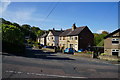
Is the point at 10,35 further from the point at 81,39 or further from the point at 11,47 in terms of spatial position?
the point at 81,39

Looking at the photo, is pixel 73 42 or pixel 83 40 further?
pixel 73 42

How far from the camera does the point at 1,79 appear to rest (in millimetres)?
9359

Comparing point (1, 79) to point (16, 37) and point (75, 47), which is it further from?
point (75, 47)

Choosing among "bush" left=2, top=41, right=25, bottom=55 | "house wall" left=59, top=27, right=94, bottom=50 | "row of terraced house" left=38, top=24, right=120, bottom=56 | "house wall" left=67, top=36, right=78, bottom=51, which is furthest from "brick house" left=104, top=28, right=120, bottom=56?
"bush" left=2, top=41, right=25, bottom=55

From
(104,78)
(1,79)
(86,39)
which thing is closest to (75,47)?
(86,39)

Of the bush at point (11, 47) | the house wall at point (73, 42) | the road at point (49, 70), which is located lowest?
the road at point (49, 70)

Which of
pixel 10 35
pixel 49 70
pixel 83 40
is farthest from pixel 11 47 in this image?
pixel 83 40

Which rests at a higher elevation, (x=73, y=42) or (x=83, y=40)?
(x=83, y=40)

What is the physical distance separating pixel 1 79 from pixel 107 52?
83.4 ft

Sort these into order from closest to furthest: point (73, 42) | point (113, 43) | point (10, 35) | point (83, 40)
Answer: point (10, 35) → point (113, 43) → point (83, 40) → point (73, 42)

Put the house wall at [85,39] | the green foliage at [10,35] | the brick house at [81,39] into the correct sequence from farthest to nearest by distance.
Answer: the house wall at [85,39], the brick house at [81,39], the green foliage at [10,35]

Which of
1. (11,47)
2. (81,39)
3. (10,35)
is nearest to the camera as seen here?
(10,35)

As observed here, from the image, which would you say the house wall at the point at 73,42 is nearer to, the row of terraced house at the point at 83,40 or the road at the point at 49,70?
the row of terraced house at the point at 83,40

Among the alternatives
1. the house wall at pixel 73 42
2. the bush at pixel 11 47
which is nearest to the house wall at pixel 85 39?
the house wall at pixel 73 42
